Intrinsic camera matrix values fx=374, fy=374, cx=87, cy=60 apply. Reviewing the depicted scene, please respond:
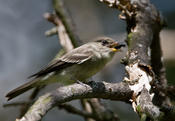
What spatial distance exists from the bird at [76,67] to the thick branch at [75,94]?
0.88m

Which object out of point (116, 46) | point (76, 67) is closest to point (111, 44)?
point (116, 46)

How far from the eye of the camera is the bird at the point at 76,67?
4.23 meters

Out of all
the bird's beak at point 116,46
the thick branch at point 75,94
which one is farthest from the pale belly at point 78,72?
the thick branch at point 75,94

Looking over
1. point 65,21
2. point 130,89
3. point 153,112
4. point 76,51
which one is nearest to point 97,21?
point 65,21

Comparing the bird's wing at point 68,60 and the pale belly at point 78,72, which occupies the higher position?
the bird's wing at point 68,60

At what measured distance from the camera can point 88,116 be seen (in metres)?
4.39

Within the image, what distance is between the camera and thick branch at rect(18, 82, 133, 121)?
8.13 feet

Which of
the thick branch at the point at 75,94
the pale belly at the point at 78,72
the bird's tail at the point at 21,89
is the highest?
the thick branch at the point at 75,94

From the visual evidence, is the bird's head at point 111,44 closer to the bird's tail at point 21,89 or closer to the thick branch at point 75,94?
the bird's tail at point 21,89

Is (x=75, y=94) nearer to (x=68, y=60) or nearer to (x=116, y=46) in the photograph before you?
(x=68, y=60)

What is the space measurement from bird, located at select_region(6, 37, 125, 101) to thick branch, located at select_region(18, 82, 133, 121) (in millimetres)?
876

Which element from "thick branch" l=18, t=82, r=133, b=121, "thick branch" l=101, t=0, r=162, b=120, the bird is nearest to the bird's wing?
the bird

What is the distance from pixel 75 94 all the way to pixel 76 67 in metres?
1.40

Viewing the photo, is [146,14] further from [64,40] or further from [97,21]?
[97,21]
